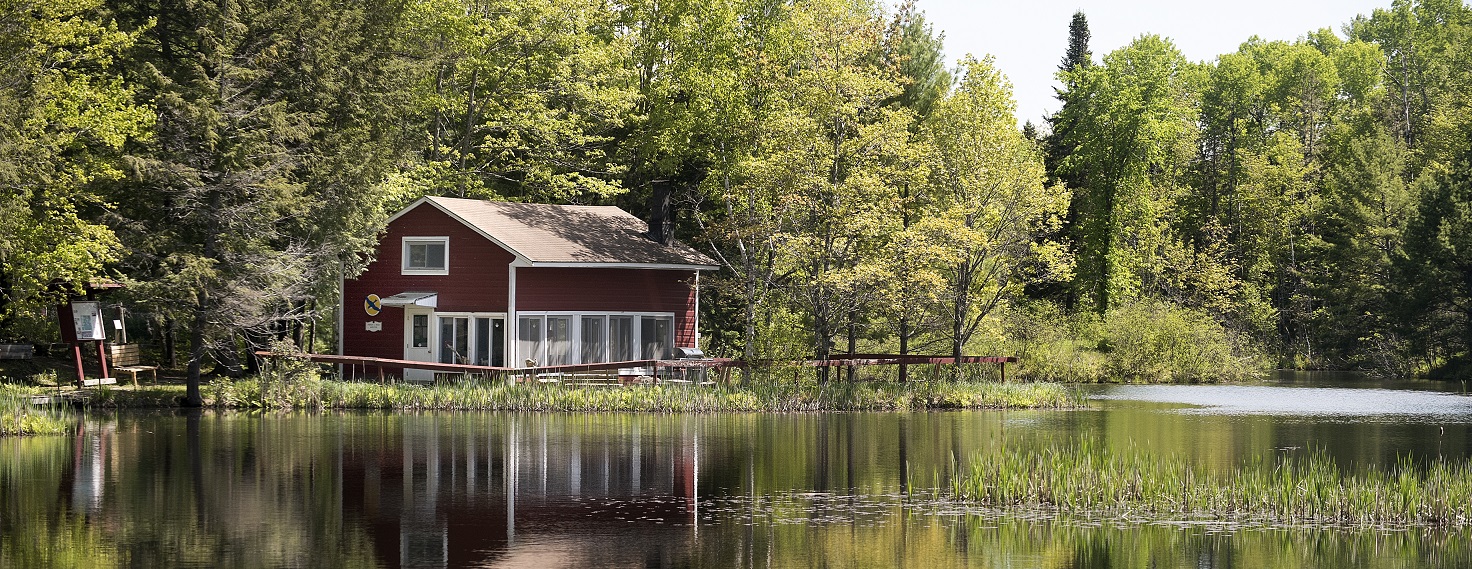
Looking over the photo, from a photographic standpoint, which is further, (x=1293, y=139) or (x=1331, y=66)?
(x=1331, y=66)

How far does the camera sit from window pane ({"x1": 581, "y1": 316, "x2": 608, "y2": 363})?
141 ft

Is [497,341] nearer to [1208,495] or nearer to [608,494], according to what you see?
[608,494]

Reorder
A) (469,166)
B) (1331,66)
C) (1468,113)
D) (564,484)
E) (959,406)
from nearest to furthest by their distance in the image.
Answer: (564,484) → (959,406) → (469,166) → (1468,113) → (1331,66)

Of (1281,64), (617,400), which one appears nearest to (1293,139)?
(1281,64)

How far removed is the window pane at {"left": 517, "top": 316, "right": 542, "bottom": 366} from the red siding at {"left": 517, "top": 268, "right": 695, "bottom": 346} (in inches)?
15.3

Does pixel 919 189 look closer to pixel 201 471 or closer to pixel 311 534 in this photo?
pixel 201 471

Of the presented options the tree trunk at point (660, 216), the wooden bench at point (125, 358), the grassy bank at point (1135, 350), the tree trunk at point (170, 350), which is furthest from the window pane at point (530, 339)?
the grassy bank at point (1135, 350)

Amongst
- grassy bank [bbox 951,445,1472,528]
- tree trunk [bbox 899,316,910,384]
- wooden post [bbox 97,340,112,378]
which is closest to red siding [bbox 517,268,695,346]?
tree trunk [bbox 899,316,910,384]

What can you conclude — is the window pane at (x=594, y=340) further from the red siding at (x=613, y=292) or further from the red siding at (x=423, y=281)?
the red siding at (x=423, y=281)

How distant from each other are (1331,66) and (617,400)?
56874 millimetres

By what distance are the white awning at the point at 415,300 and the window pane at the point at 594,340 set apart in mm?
4186

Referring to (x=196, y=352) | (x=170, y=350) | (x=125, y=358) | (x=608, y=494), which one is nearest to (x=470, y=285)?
(x=196, y=352)

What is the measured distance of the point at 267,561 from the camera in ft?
49.3

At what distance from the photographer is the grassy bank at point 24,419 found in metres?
27.8
